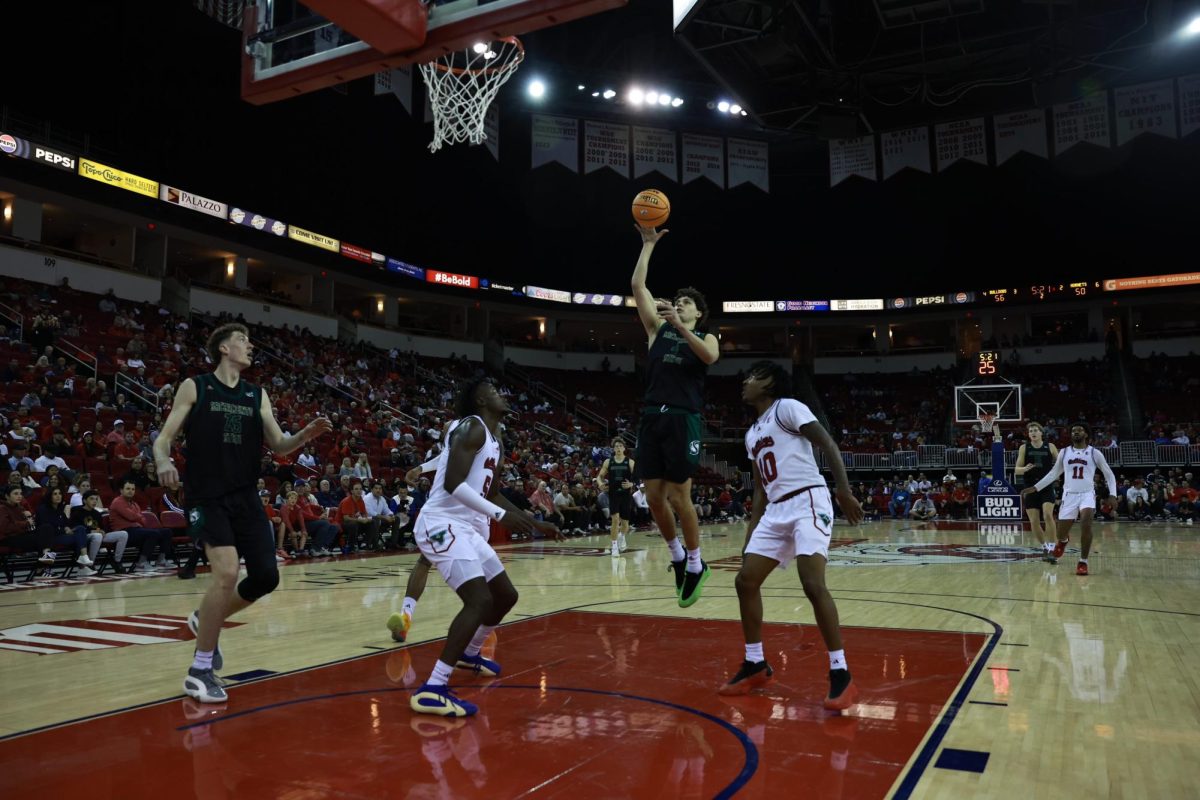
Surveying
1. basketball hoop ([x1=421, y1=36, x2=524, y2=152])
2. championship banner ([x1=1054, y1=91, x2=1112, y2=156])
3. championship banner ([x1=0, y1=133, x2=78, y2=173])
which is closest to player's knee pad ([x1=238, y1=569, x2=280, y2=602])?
basketball hoop ([x1=421, y1=36, x2=524, y2=152])

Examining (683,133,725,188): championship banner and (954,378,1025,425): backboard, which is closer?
(954,378,1025,425): backboard

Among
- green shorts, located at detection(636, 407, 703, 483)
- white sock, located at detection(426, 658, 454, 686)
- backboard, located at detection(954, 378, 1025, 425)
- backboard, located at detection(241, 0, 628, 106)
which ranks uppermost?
backboard, located at detection(241, 0, 628, 106)

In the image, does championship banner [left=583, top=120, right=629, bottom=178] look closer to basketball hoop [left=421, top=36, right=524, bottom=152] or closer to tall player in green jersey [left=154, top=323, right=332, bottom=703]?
basketball hoop [left=421, top=36, right=524, bottom=152]

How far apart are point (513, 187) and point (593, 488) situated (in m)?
20.2

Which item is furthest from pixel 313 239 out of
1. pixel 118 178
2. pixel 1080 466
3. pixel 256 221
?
pixel 1080 466

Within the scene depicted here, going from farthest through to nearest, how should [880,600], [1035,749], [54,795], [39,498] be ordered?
[39,498], [880,600], [1035,749], [54,795]

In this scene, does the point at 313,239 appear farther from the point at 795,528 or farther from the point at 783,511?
the point at 795,528

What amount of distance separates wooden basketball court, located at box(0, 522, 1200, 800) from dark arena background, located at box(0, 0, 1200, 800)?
0.04 m

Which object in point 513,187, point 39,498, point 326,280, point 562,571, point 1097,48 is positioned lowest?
point 562,571

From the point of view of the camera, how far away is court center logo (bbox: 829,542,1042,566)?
1285cm

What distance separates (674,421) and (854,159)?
2709 centimetres

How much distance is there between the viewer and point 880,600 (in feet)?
28.1

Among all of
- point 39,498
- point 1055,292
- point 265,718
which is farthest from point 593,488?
point 1055,292

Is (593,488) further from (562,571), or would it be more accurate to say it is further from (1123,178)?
(1123,178)
